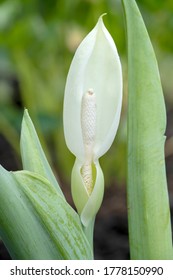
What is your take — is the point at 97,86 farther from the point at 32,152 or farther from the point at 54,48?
the point at 54,48

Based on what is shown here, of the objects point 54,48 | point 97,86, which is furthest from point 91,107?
point 54,48

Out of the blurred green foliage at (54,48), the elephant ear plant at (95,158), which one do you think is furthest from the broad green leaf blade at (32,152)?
the blurred green foliage at (54,48)

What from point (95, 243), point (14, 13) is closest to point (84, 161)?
point (95, 243)

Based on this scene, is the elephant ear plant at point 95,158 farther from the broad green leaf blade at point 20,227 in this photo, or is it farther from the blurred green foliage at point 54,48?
the blurred green foliage at point 54,48
